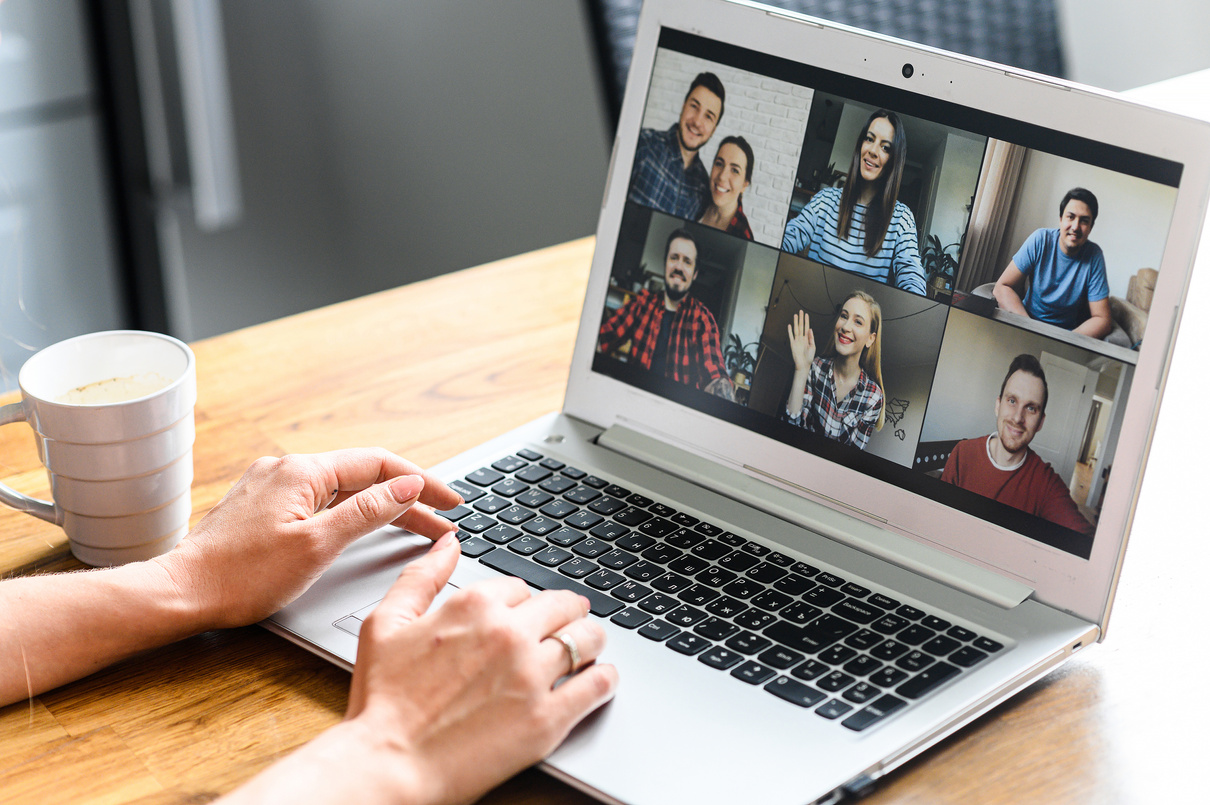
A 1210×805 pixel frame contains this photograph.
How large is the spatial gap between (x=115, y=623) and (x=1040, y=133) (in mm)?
603

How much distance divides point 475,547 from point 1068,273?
0.40m

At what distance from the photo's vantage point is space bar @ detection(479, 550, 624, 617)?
642 millimetres

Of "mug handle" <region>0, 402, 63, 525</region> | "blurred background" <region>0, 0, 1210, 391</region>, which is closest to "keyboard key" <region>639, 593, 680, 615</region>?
"mug handle" <region>0, 402, 63, 525</region>

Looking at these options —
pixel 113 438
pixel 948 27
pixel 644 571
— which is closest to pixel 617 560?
pixel 644 571

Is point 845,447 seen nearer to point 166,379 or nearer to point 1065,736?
point 1065,736

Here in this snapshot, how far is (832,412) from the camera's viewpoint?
73 cm

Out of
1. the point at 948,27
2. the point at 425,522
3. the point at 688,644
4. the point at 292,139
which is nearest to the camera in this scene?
the point at 688,644

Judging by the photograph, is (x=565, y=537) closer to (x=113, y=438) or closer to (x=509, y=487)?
(x=509, y=487)

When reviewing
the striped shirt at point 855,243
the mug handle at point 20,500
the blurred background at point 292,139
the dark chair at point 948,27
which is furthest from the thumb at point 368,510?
the blurred background at point 292,139

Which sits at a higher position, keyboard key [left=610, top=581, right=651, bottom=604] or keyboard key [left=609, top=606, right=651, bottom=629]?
keyboard key [left=610, top=581, right=651, bottom=604]

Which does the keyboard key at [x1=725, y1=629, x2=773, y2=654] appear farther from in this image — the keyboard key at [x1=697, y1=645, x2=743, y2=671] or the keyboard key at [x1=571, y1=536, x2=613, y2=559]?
the keyboard key at [x1=571, y1=536, x2=613, y2=559]

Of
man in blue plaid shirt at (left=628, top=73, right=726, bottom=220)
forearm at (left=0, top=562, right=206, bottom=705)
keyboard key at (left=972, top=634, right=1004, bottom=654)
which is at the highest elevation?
man in blue plaid shirt at (left=628, top=73, right=726, bottom=220)

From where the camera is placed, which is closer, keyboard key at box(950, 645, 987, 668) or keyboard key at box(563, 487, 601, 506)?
keyboard key at box(950, 645, 987, 668)

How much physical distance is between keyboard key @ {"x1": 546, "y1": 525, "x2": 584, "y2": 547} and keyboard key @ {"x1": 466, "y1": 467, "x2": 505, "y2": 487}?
0.26 feet
